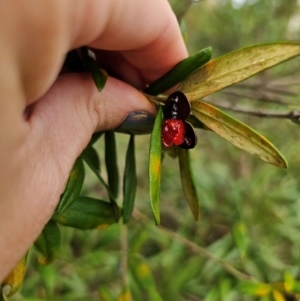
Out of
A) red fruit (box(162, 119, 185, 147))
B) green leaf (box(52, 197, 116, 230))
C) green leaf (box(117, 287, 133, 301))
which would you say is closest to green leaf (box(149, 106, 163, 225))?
red fruit (box(162, 119, 185, 147))

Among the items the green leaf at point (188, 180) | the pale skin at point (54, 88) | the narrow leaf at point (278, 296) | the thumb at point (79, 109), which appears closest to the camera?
the pale skin at point (54, 88)

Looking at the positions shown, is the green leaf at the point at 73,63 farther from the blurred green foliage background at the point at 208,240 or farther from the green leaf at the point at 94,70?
the blurred green foliage background at the point at 208,240

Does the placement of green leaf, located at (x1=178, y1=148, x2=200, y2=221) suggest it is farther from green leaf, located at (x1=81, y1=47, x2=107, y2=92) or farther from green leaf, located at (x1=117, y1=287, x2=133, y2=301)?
green leaf, located at (x1=117, y1=287, x2=133, y2=301)

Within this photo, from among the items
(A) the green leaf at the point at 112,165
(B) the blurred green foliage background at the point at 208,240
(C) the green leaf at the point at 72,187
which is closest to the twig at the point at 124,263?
(B) the blurred green foliage background at the point at 208,240

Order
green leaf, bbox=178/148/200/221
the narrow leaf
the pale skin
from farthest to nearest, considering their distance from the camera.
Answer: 1. the narrow leaf
2. green leaf, bbox=178/148/200/221
3. the pale skin

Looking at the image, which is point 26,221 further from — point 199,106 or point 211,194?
point 211,194

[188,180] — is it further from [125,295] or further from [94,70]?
[125,295]
